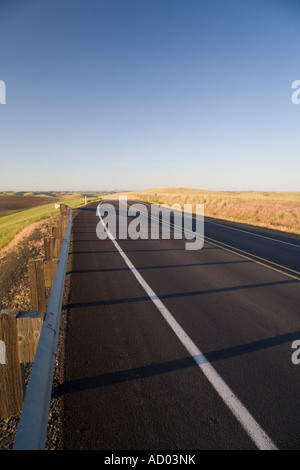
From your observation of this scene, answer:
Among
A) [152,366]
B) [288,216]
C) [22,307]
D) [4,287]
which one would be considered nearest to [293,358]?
[152,366]

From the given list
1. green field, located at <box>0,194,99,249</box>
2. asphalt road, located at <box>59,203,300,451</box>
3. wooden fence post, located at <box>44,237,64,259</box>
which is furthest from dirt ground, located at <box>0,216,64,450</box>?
green field, located at <box>0,194,99,249</box>

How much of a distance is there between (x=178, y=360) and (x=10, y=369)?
200cm

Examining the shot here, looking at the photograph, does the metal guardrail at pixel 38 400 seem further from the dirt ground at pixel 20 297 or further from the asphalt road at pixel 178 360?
the asphalt road at pixel 178 360

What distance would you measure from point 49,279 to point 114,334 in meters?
1.45

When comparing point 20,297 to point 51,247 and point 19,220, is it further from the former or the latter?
point 19,220

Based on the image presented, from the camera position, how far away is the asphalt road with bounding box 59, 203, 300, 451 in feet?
7.53

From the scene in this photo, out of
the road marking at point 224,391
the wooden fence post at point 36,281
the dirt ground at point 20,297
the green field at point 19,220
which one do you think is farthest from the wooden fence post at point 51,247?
the green field at point 19,220

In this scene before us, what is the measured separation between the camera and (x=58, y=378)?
287 cm

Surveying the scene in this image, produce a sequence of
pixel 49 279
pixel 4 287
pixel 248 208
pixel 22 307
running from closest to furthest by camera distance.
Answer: pixel 49 279 → pixel 22 307 → pixel 4 287 → pixel 248 208

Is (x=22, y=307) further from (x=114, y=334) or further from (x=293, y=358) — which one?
(x=293, y=358)

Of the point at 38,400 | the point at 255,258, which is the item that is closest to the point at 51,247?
the point at 38,400

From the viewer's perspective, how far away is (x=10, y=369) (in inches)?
80.4

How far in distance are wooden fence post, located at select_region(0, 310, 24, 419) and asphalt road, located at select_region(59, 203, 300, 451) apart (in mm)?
520
